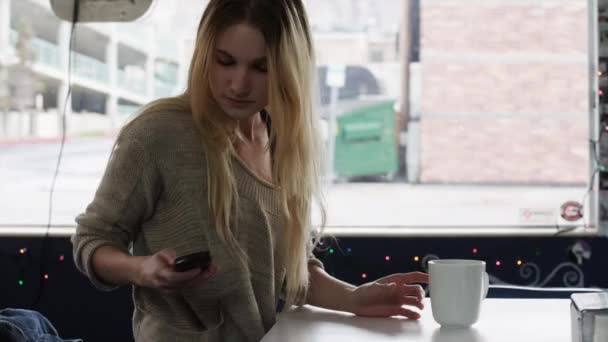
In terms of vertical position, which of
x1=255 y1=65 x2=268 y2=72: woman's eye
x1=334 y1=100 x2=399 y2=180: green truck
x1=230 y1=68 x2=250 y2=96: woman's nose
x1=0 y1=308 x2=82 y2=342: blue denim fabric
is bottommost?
x1=0 y1=308 x2=82 y2=342: blue denim fabric

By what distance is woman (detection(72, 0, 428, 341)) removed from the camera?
1.51 meters

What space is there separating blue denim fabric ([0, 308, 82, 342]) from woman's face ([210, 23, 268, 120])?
55 cm

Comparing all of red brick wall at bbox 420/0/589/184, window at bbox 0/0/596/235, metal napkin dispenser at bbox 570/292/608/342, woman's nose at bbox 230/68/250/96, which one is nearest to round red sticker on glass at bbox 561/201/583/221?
window at bbox 0/0/596/235

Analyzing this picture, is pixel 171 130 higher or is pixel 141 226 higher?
pixel 171 130

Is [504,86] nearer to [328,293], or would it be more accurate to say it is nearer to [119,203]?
[328,293]

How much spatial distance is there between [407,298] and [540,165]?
1.95 metres

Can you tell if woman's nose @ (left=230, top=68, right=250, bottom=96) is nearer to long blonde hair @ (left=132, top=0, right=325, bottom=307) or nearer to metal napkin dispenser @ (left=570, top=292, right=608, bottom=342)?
long blonde hair @ (left=132, top=0, right=325, bottom=307)

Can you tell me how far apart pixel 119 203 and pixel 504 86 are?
7.37 feet

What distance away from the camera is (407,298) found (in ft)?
5.22

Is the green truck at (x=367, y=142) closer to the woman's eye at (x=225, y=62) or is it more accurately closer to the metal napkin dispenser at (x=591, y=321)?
the woman's eye at (x=225, y=62)

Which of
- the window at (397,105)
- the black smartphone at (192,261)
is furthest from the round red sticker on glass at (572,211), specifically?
the black smartphone at (192,261)

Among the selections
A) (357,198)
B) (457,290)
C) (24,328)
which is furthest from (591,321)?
(357,198)

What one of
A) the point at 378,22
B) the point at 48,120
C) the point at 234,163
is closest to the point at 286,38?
the point at 234,163

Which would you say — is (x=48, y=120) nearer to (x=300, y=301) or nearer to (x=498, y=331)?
(x=300, y=301)
